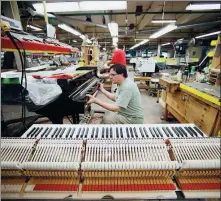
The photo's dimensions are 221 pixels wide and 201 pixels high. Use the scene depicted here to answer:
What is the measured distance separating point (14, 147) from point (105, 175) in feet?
1.96

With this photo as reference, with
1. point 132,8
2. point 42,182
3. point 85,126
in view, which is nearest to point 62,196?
point 42,182

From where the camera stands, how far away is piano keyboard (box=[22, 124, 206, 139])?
3.92ft

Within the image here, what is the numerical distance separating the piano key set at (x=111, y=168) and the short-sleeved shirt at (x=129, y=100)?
Answer: 3.71ft

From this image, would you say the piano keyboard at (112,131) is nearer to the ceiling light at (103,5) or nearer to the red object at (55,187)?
the red object at (55,187)

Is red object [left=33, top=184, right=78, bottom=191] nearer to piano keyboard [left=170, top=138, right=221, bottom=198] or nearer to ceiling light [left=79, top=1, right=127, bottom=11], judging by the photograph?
piano keyboard [left=170, top=138, right=221, bottom=198]

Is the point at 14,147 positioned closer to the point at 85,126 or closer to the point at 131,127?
the point at 85,126

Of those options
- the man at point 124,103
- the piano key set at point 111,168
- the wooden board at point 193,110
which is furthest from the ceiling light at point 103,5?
the piano key set at point 111,168

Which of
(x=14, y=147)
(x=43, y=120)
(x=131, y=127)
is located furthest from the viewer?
(x=43, y=120)

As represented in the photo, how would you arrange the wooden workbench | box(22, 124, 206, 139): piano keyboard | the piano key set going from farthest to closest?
the wooden workbench < box(22, 124, 206, 139): piano keyboard < the piano key set

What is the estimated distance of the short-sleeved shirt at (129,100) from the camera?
2175 millimetres

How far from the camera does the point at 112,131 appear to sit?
126cm

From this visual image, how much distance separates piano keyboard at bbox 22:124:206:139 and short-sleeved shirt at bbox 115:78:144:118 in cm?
86

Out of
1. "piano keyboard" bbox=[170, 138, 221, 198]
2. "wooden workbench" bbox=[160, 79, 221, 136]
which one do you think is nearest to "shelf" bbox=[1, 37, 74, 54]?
"piano keyboard" bbox=[170, 138, 221, 198]

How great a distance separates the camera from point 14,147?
3.33ft
